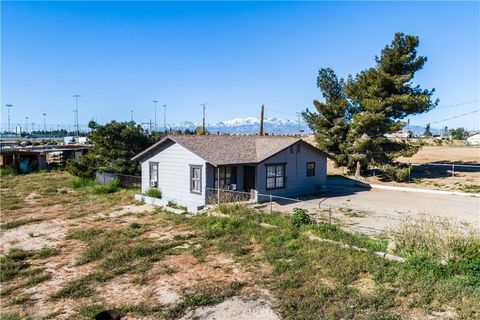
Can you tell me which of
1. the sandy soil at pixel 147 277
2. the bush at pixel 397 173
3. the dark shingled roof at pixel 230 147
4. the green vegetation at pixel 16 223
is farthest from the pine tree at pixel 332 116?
the green vegetation at pixel 16 223

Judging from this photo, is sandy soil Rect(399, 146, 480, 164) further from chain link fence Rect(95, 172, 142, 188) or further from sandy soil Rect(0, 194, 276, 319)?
sandy soil Rect(0, 194, 276, 319)

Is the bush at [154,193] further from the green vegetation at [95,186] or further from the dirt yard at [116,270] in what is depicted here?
the green vegetation at [95,186]

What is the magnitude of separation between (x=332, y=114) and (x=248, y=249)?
77.1ft

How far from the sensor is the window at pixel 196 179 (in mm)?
20359

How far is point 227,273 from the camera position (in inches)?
425

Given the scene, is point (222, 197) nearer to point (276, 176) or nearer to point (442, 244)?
point (276, 176)

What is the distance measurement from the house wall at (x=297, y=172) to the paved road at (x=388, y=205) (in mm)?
1339

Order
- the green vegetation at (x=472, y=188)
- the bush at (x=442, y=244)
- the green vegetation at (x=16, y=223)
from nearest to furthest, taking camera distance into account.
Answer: the bush at (x=442, y=244), the green vegetation at (x=16, y=223), the green vegetation at (x=472, y=188)

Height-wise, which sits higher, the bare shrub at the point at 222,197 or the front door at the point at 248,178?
the front door at the point at 248,178

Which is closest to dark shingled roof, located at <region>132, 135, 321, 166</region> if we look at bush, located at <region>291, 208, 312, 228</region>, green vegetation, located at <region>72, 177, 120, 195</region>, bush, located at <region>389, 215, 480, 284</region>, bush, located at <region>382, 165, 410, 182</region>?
green vegetation, located at <region>72, 177, 120, 195</region>

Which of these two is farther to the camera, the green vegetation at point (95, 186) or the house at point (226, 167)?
the green vegetation at point (95, 186)

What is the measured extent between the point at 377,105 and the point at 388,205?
1106cm

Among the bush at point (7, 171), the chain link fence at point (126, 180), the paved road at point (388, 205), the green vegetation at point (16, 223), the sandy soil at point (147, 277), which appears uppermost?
the bush at point (7, 171)

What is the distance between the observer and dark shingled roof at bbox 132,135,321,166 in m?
20.6
